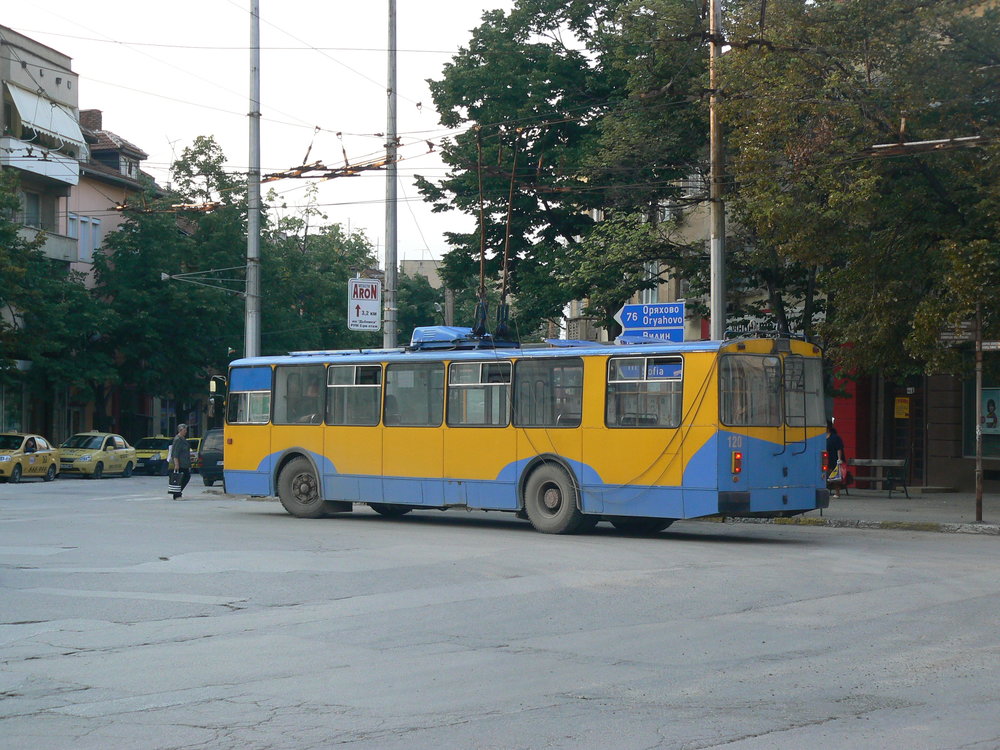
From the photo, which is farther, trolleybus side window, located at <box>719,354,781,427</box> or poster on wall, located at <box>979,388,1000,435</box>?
poster on wall, located at <box>979,388,1000,435</box>

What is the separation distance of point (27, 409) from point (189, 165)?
12002mm

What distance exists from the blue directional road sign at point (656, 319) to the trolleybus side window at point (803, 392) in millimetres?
3630

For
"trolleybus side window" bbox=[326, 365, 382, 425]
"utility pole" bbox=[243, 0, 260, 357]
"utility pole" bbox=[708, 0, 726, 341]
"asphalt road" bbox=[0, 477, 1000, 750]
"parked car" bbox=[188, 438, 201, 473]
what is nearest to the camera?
"asphalt road" bbox=[0, 477, 1000, 750]

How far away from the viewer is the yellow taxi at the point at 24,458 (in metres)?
39.0

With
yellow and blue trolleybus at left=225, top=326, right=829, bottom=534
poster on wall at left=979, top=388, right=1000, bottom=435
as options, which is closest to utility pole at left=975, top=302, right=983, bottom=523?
yellow and blue trolleybus at left=225, top=326, right=829, bottom=534

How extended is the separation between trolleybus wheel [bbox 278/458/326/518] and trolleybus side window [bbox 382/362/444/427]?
2220 millimetres

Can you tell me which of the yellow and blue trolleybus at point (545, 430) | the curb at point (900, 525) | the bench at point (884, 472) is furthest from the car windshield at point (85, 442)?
the curb at point (900, 525)

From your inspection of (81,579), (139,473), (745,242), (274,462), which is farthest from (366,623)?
(139,473)

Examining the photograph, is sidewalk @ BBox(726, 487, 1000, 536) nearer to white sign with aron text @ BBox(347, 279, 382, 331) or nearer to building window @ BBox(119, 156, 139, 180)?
white sign with aron text @ BBox(347, 279, 382, 331)

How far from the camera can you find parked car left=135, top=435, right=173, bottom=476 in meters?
48.9

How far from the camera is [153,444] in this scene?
50.2 m

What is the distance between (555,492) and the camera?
1942 cm

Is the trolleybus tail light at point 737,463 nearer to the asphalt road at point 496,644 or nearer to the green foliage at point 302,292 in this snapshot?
the asphalt road at point 496,644

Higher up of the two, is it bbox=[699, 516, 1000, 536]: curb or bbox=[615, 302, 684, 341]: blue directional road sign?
bbox=[615, 302, 684, 341]: blue directional road sign
